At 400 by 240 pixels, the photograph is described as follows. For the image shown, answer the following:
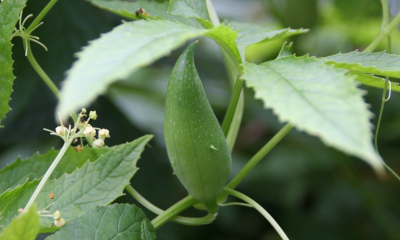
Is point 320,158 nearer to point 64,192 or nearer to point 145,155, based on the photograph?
point 145,155

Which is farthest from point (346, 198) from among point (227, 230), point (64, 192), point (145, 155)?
point (64, 192)

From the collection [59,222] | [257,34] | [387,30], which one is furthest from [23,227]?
[387,30]

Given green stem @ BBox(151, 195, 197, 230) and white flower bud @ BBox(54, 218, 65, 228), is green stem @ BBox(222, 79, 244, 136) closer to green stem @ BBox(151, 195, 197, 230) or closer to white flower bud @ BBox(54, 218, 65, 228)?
green stem @ BBox(151, 195, 197, 230)

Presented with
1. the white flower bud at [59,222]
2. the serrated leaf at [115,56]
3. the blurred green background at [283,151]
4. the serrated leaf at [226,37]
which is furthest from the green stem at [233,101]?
the blurred green background at [283,151]

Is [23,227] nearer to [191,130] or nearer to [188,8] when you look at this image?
[191,130]

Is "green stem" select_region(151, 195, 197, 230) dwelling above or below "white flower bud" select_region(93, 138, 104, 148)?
below

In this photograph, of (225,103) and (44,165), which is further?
(225,103)

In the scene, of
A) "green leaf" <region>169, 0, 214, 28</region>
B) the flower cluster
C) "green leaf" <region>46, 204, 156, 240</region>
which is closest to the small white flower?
the flower cluster
